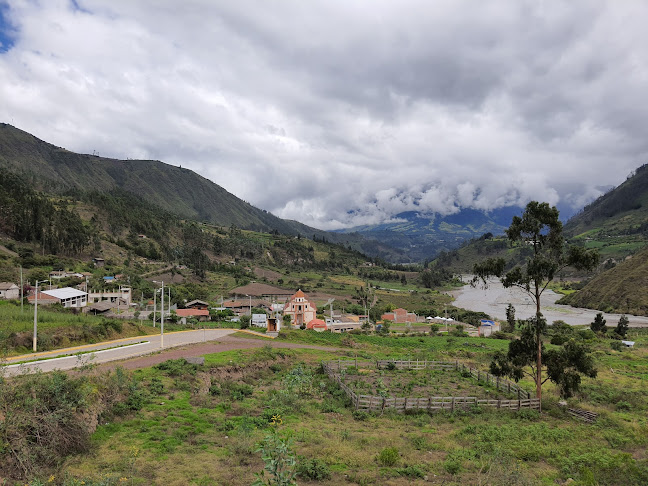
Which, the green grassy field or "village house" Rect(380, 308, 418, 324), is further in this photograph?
"village house" Rect(380, 308, 418, 324)

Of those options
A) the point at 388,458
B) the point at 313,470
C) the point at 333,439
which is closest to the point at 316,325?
the point at 333,439

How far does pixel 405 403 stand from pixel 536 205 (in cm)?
1336

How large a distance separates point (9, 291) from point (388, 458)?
6402cm

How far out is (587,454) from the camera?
14984 mm

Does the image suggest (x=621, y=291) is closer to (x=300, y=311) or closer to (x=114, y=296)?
(x=300, y=311)

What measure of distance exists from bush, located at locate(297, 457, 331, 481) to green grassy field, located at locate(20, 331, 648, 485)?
0.12 feet

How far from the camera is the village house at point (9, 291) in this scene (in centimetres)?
5406

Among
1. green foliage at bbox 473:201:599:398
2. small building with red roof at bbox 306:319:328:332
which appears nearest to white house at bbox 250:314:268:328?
small building with red roof at bbox 306:319:328:332

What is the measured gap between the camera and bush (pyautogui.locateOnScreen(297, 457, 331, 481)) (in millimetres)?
12023

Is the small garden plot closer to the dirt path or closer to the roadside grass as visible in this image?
the dirt path

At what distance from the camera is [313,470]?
12.1 metres

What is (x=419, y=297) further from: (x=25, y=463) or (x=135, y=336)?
(x=25, y=463)

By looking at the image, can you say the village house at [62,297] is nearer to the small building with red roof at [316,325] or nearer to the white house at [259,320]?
the white house at [259,320]

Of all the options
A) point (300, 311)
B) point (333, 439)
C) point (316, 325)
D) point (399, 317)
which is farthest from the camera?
point (399, 317)
